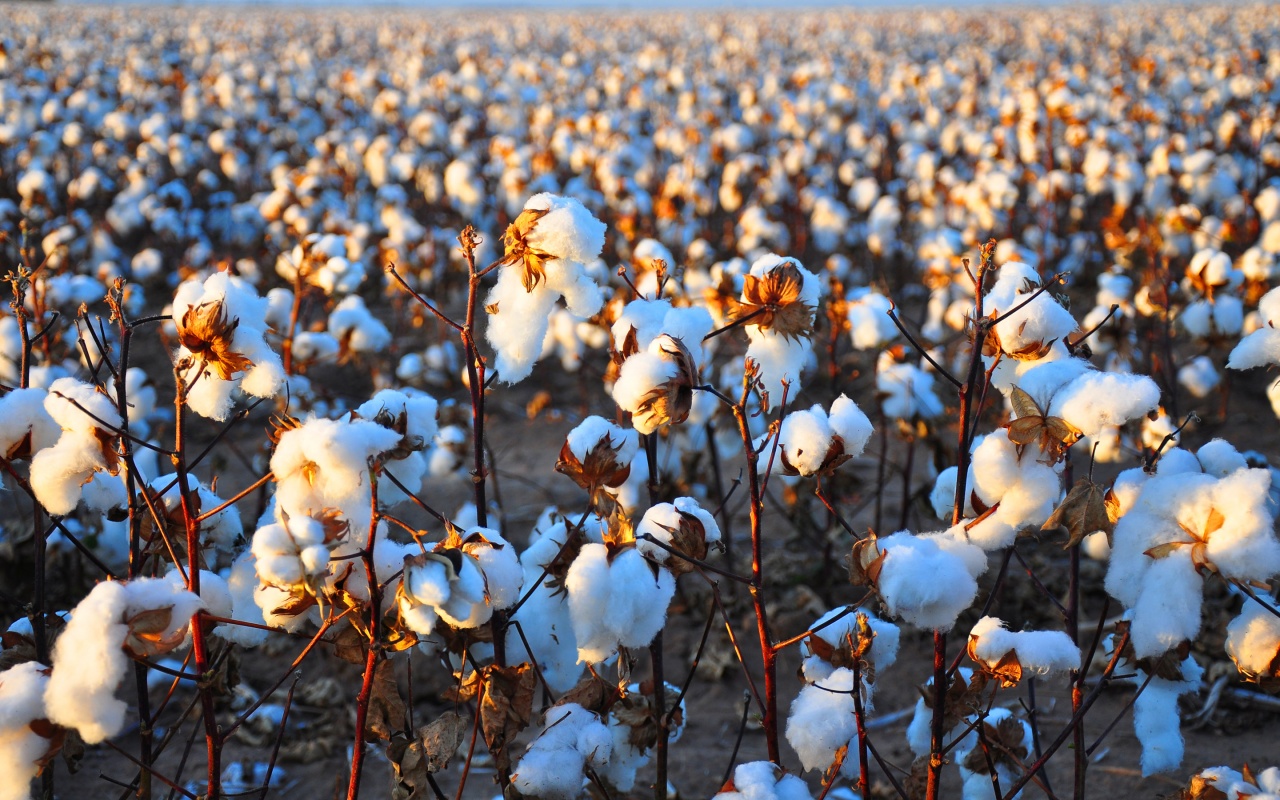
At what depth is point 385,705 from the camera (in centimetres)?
150

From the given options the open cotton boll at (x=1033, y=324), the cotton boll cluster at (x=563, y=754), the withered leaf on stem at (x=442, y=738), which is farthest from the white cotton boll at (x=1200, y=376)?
the withered leaf on stem at (x=442, y=738)

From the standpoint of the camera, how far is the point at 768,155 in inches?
348

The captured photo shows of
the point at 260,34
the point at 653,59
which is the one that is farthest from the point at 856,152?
the point at 260,34

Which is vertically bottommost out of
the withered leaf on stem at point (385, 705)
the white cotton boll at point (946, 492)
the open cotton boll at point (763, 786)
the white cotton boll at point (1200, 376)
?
the open cotton boll at point (763, 786)

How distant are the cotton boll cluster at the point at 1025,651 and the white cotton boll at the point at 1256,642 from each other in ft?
0.64

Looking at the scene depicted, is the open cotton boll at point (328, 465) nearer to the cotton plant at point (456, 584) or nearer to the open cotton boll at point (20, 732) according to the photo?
the cotton plant at point (456, 584)

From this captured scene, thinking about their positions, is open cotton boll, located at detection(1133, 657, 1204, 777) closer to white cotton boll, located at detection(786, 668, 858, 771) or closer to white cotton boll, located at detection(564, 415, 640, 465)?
white cotton boll, located at detection(786, 668, 858, 771)

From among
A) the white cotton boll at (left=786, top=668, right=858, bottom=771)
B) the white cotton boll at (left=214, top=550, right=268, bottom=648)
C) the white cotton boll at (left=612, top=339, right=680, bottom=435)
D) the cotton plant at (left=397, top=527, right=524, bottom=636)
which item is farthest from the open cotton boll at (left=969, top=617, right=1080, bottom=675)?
the white cotton boll at (left=214, top=550, right=268, bottom=648)

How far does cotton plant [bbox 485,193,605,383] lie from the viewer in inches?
54.6

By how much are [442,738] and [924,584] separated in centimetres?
69

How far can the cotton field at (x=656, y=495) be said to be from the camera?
1.31 meters

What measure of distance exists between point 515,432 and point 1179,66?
11.1 meters

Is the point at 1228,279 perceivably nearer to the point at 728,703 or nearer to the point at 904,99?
the point at 728,703

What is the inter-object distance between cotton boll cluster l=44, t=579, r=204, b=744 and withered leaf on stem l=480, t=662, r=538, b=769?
482mm
